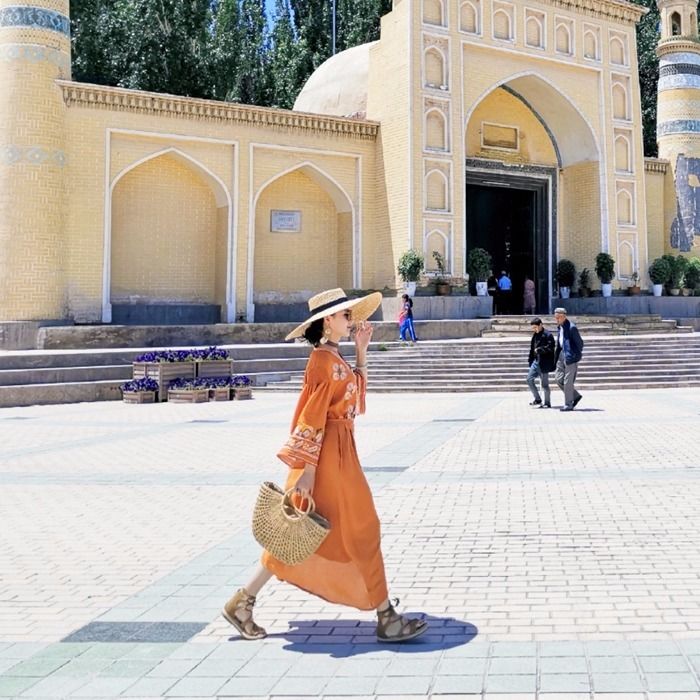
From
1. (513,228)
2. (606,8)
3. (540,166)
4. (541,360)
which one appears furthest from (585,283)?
(541,360)

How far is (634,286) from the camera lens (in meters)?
24.1

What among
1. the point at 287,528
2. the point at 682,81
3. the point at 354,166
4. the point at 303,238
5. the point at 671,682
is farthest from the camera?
the point at 682,81

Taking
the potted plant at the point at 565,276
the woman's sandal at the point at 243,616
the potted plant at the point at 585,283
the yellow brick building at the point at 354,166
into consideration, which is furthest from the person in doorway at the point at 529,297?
the woman's sandal at the point at 243,616

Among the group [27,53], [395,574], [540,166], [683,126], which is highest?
[683,126]

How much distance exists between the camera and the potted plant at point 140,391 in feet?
44.8

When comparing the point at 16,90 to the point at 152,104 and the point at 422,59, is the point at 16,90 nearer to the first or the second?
the point at 152,104

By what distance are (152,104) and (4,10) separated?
11.8ft

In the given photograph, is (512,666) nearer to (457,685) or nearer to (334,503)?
(457,685)

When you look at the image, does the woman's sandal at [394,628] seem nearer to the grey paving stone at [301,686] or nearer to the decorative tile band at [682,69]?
the grey paving stone at [301,686]

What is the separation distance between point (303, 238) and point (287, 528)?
19.5 m

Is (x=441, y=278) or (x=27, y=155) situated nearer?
(x=27, y=155)

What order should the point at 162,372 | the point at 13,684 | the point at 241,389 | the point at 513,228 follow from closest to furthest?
the point at 13,684
the point at 162,372
the point at 241,389
the point at 513,228

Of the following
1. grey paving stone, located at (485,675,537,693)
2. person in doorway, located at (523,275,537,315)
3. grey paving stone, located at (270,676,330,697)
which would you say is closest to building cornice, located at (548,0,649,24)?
person in doorway, located at (523,275,537,315)

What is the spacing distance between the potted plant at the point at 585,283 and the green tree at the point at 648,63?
13.5 m
